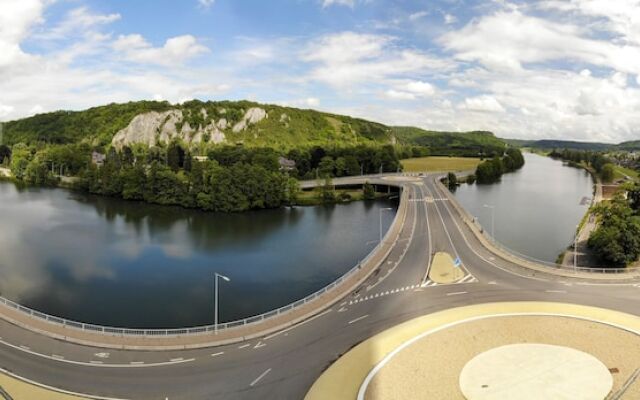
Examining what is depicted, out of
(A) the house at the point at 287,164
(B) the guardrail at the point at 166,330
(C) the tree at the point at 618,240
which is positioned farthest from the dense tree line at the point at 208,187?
(C) the tree at the point at 618,240

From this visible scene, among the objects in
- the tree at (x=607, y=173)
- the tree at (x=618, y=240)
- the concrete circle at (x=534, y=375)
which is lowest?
the concrete circle at (x=534, y=375)

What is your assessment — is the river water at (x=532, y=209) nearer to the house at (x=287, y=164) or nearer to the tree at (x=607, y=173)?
the tree at (x=607, y=173)

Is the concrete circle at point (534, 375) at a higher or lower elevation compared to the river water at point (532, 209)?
lower

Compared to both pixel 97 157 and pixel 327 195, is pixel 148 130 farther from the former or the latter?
pixel 327 195

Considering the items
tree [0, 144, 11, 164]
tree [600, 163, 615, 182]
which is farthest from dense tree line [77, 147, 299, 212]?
tree [600, 163, 615, 182]

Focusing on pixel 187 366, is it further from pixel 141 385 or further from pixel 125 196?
pixel 125 196

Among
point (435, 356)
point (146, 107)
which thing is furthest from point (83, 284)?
point (146, 107)
